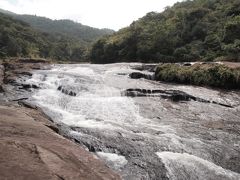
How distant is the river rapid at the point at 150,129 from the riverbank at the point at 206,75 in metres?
3.13

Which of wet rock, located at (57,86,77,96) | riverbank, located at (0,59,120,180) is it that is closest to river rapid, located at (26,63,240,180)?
wet rock, located at (57,86,77,96)

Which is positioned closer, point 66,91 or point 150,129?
point 150,129

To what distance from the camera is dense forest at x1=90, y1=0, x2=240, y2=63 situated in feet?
171

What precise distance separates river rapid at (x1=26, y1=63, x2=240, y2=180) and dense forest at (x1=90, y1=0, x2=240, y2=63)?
89.3 ft

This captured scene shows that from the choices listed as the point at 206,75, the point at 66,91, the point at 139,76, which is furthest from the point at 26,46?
the point at 66,91

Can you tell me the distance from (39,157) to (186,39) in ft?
196

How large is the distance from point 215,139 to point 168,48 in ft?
162

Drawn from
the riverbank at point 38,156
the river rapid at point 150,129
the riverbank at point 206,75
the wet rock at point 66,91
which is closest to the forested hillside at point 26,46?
the riverbank at point 206,75

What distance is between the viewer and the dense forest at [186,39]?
52.2 metres

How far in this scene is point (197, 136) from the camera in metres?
14.6

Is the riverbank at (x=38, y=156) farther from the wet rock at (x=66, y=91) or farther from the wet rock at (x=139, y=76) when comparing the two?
the wet rock at (x=139, y=76)

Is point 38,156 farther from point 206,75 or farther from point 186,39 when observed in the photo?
point 186,39

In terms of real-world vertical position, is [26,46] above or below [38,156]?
above

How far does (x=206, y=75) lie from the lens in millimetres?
29828
